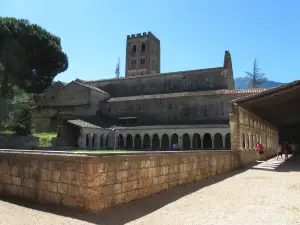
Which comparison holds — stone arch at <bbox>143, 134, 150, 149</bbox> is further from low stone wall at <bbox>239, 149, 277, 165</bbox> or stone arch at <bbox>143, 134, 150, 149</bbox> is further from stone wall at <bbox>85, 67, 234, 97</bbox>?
low stone wall at <bbox>239, 149, 277, 165</bbox>

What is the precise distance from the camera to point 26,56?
27266 mm

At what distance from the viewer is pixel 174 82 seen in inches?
1511

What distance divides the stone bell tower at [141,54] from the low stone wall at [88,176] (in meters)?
46.8

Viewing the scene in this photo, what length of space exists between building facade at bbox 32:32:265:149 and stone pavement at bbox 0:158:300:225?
21012mm

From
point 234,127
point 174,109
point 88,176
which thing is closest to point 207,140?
point 174,109

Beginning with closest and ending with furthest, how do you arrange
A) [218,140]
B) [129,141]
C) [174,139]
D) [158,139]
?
[218,140]
[174,139]
[158,139]
[129,141]

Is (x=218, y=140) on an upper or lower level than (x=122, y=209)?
upper

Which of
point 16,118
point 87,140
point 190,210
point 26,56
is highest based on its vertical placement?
point 26,56

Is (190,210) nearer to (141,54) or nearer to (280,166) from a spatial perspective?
(280,166)

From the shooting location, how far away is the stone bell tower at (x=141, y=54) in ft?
175

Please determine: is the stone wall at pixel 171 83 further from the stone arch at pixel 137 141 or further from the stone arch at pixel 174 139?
the stone arch at pixel 137 141

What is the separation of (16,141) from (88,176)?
19.3 metres

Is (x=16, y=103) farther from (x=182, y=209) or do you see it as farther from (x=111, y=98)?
(x=182, y=209)

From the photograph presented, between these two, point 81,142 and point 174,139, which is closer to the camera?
point 81,142
